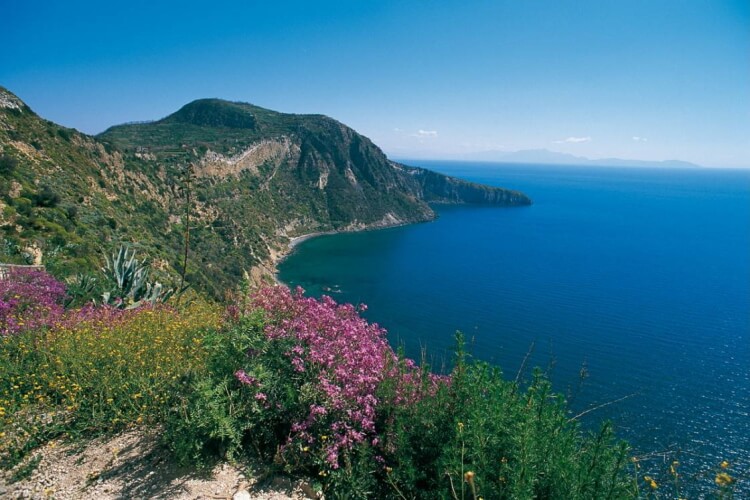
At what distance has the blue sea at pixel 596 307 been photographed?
28.4 metres

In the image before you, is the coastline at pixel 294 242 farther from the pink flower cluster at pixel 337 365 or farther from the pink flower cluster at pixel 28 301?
the pink flower cluster at pixel 337 365

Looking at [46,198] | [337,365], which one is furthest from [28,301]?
[46,198]

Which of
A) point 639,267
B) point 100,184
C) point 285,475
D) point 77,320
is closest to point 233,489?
point 285,475

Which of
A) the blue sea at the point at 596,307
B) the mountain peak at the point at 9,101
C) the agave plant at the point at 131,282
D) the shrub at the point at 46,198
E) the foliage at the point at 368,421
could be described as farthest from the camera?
the mountain peak at the point at 9,101

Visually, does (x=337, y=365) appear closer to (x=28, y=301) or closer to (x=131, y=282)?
(x=28, y=301)

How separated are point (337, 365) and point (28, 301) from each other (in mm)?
7202

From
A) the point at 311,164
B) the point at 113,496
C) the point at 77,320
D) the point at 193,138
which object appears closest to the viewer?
the point at 113,496

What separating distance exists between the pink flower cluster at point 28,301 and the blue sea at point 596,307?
6.75 m

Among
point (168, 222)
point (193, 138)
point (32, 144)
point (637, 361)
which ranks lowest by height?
point (637, 361)

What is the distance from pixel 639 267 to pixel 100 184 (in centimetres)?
8612

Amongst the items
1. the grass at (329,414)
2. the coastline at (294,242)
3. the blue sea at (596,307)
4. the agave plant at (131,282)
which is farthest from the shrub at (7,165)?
the blue sea at (596,307)

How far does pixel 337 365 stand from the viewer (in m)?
4.41

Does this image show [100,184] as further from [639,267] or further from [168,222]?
[639,267]

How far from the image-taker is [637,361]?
A: 38.1 m
